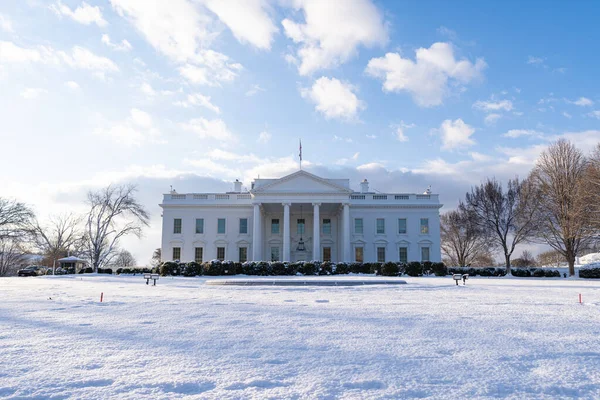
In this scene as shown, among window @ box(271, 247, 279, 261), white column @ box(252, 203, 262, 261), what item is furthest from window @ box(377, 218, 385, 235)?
white column @ box(252, 203, 262, 261)

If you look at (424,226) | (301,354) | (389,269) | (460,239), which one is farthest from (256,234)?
(301,354)

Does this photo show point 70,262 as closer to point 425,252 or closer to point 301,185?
point 301,185

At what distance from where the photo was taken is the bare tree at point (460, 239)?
51.3 m

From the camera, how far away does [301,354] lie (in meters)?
6.04

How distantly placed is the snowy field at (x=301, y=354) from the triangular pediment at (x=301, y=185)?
31068 millimetres

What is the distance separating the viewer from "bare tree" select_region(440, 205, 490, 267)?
51344mm

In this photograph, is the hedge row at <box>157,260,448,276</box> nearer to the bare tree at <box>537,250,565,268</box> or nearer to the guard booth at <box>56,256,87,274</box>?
A: the guard booth at <box>56,256,87,274</box>

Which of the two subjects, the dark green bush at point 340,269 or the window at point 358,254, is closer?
the dark green bush at point 340,269

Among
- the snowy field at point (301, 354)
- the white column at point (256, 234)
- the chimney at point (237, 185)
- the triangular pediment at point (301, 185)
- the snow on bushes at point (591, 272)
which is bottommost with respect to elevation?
the snowy field at point (301, 354)

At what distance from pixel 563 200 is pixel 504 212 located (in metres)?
8.08

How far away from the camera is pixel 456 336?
7.26 m

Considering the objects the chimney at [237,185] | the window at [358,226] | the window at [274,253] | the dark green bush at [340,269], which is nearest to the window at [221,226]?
the window at [274,253]

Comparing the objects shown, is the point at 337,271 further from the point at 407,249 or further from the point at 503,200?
the point at 503,200

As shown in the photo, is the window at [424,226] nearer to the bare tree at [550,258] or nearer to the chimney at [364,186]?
the chimney at [364,186]
